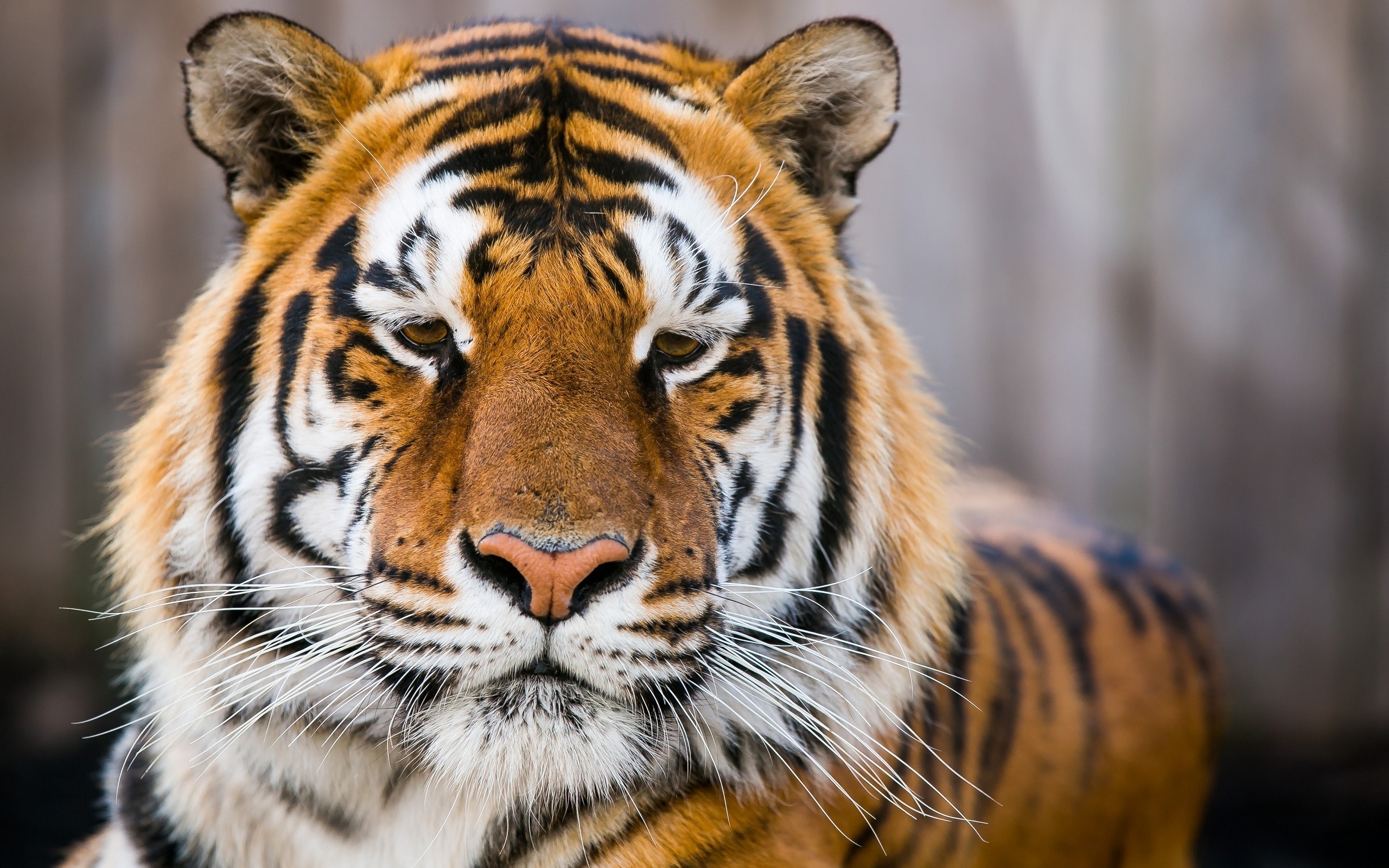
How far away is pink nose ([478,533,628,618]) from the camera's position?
0.89 m

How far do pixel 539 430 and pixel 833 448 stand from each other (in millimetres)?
349

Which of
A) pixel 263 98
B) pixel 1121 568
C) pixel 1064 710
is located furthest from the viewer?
pixel 1121 568

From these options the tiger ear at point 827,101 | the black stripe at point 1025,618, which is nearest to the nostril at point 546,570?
the tiger ear at point 827,101

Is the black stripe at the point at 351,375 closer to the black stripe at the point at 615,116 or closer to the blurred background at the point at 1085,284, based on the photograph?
the black stripe at the point at 615,116

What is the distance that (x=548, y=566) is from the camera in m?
0.89

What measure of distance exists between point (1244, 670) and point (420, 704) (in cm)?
234

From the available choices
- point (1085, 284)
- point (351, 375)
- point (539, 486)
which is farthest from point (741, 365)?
point (1085, 284)

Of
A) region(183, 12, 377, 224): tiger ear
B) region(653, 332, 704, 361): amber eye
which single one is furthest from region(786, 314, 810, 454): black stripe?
region(183, 12, 377, 224): tiger ear

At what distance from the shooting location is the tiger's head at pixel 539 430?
3.16 ft

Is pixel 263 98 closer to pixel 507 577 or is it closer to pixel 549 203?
pixel 549 203

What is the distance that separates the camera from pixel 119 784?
1305 millimetres

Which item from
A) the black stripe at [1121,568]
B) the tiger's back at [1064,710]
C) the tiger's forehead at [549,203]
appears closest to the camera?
the tiger's forehead at [549,203]

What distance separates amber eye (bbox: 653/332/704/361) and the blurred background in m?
1.43

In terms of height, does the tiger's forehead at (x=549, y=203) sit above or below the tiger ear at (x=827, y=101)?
below
